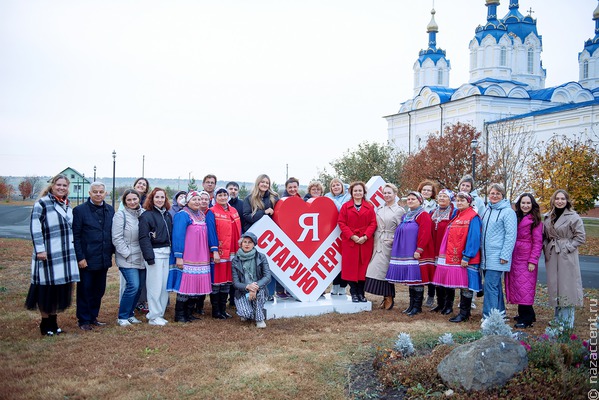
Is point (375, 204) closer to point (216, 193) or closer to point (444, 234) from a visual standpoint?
point (444, 234)

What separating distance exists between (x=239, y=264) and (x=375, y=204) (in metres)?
2.72

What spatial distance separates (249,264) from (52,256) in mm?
2576

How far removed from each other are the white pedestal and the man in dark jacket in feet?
8.06

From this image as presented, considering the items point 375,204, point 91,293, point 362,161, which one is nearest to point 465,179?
point 375,204

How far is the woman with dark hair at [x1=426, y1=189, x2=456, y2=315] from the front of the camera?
792 centimetres

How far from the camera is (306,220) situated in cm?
798

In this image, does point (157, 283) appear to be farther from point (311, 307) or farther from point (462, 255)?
point (462, 255)

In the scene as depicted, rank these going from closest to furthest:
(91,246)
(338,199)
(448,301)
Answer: (91,246) → (448,301) → (338,199)

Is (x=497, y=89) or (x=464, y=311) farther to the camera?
(x=497, y=89)

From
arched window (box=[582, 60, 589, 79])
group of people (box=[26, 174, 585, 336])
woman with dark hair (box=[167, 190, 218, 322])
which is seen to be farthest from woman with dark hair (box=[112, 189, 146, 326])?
arched window (box=[582, 60, 589, 79])

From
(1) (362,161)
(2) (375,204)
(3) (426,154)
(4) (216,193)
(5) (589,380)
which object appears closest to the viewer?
(5) (589,380)

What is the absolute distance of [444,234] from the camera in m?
7.71

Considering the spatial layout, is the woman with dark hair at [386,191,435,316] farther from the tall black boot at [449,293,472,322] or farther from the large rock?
the large rock

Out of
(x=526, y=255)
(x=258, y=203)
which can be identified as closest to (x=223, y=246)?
(x=258, y=203)
